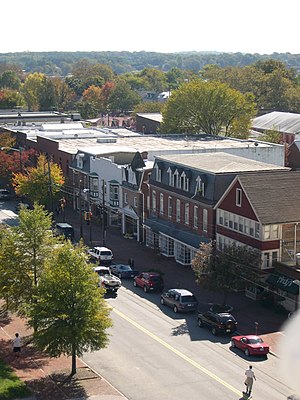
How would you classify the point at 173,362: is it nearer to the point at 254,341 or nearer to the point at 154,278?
the point at 254,341

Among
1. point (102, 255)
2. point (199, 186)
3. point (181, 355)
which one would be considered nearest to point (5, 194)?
point (102, 255)

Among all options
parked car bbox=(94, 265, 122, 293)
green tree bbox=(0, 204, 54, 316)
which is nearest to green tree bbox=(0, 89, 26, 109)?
parked car bbox=(94, 265, 122, 293)

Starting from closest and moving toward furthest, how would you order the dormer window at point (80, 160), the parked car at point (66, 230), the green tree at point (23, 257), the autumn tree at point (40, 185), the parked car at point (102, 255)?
the green tree at point (23, 257) < the parked car at point (102, 255) < the parked car at point (66, 230) < the autumn tree at point (40, 185) < the dormer window at point (80, 160)

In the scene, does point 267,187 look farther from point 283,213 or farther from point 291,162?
point 291,162

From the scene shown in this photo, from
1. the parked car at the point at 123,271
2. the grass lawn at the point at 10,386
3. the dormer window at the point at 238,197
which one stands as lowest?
the parked car at the point at 123,271

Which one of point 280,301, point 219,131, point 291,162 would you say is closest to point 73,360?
point 280,301

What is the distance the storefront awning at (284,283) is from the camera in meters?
54.8

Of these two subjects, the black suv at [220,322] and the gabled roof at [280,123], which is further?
the gabled roof at [280,123]

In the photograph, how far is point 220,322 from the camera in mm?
50875

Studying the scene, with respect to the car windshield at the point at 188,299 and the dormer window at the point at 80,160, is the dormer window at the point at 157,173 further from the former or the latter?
the car windshield at the point at 188,299

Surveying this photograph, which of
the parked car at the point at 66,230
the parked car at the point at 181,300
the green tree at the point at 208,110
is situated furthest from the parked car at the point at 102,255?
the green tree at the point at 208,110

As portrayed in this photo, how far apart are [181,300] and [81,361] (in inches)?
434

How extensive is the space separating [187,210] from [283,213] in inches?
510

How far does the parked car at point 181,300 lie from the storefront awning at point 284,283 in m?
5.34
